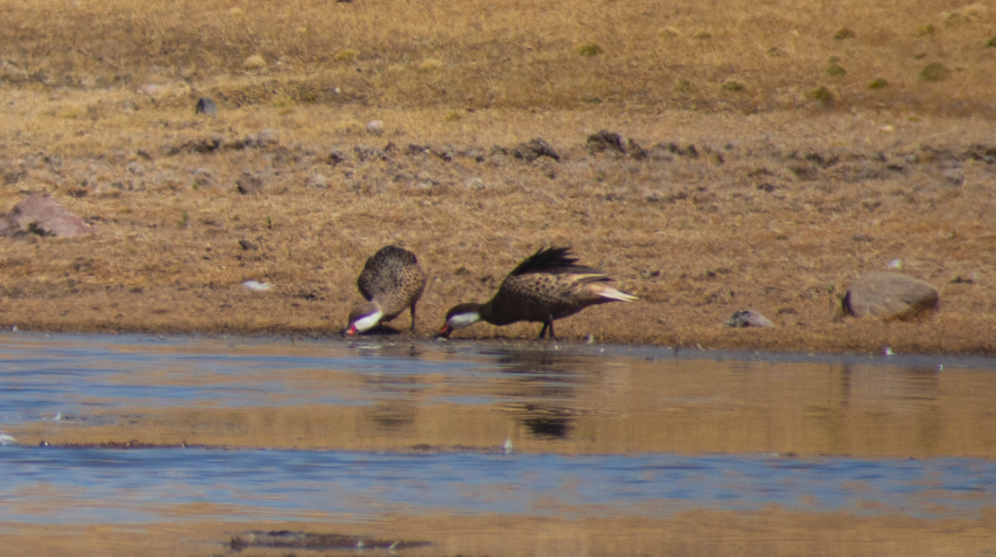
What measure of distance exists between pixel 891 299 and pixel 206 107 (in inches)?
725

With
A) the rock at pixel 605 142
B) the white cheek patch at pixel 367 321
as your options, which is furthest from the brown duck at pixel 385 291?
the rock at pixel 605 142

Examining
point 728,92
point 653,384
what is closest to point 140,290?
point 653,384

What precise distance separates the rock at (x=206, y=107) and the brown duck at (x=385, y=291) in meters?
16.3

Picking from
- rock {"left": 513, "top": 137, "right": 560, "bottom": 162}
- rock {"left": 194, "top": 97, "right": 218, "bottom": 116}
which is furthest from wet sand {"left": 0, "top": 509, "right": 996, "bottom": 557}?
rock {"left": 194, "top": 97, "right": 218, "bottom": 116}

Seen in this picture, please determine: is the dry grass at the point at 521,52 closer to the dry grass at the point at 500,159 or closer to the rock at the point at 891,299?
the dry grass at the point at 500,159

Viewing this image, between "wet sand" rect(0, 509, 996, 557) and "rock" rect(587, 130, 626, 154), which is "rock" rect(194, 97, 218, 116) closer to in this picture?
"rock" rect(587, 130, 626, 154)

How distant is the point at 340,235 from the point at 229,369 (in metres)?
9.18

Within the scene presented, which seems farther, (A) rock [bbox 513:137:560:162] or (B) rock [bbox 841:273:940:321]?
(A) rock [bbox 513:137:560:162]

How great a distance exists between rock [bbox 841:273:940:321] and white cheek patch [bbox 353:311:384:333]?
4525 mm

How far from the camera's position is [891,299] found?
16203 millimetres

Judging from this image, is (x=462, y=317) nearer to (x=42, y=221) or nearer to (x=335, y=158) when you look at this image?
(x=42, y=221)

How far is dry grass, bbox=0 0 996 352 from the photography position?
18484mm

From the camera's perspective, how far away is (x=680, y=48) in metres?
35.7

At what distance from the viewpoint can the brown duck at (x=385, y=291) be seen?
1557cm
